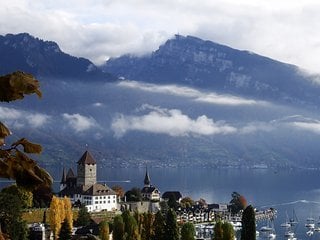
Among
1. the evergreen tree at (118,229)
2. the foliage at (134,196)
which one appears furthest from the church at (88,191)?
the evergreen tree at (118,229)

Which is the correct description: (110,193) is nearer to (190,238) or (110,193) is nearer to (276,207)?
(190,238)

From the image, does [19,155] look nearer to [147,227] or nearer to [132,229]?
[132,229]

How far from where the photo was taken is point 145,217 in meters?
60.7

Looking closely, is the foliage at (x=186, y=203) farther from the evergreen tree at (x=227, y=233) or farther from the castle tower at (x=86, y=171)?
the evergreen tree at (x=227, y=233)

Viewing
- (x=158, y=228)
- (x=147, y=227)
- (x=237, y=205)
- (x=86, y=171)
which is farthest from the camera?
(x=237, y=205)

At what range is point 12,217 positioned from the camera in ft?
162

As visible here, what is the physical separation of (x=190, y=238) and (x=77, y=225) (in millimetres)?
22707

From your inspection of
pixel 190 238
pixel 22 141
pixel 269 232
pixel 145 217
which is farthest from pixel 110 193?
pixel 22 141

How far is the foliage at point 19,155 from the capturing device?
3907 millimetres

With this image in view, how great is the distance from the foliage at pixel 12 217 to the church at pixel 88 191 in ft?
135

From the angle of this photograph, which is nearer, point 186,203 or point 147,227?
point 147,227

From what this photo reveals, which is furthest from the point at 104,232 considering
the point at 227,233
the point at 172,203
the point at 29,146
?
the point at 29,146

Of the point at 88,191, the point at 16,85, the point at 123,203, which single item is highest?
the point at 88,191

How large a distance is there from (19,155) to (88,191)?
92.5 metres
